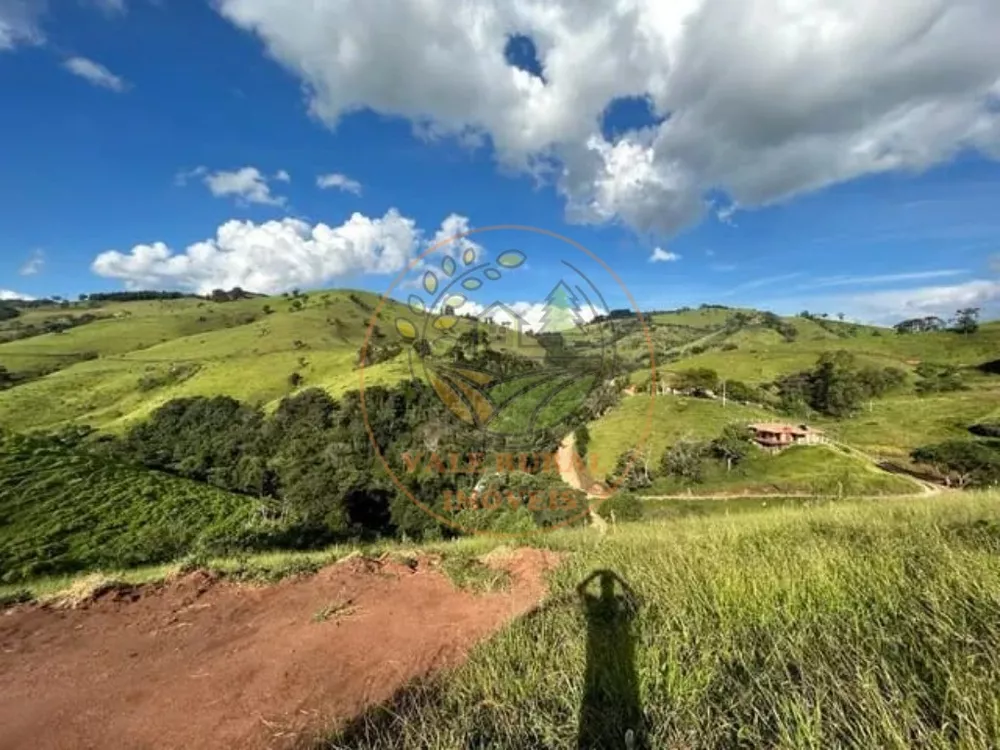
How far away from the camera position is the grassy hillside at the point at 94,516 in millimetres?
13641

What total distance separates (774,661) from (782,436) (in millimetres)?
67054

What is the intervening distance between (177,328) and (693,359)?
5435 inches

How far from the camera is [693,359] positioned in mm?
111938

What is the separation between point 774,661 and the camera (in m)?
3.35

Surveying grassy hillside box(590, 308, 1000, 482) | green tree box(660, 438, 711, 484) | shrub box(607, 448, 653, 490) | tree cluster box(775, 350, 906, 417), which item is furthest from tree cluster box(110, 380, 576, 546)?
tree cluster box(775, 350, 906, 417)

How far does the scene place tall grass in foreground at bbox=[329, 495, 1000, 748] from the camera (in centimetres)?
262

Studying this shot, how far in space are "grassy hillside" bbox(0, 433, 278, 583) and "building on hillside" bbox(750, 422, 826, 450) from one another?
5873 centimetres

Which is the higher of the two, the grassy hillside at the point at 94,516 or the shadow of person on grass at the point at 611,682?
the shadow of person on grass at the point at 611,682

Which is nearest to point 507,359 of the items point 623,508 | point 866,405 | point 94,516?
point 94,516

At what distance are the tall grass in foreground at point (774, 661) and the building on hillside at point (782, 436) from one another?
62581mm

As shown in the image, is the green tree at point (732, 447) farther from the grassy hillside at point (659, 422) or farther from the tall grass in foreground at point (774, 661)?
the tall grass in foreground at point (774, 661)

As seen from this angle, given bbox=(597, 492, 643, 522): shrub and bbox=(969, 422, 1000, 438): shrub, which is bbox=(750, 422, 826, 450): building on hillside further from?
bbox=(597, 492, 643, 522): shrub

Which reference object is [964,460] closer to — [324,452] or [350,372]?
[324,452]

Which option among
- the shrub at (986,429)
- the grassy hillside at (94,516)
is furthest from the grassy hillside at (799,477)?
the grassy hillside at (94,516)
